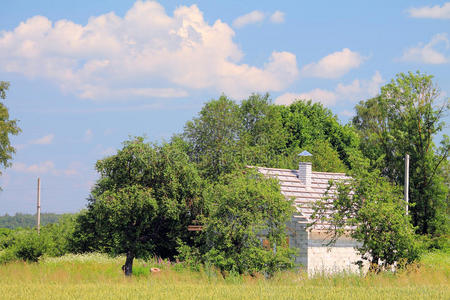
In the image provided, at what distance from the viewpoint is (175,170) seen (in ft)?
89.4

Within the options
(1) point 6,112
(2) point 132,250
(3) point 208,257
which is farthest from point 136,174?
(1) point 6,112

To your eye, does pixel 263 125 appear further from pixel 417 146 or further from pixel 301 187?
pixel 301 187

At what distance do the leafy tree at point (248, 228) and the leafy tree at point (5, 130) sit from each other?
3235cm

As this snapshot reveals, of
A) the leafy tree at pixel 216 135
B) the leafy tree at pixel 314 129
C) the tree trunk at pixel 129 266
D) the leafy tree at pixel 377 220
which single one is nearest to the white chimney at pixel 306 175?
the leafy tree at pixel 377 220

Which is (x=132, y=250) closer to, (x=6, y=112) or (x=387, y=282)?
(x=387, y=282)

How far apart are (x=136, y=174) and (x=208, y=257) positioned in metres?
5.66

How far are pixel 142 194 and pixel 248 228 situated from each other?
5267 mm

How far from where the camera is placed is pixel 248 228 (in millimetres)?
23625

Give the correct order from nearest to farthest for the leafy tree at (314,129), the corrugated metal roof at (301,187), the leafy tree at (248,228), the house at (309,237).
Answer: the leafy tree at (248,228), the house at (309,237), the corrugated metal roof at (301,187), the leafy tree at (314,129)

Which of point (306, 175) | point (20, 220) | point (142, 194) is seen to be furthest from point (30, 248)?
point (20, 220)

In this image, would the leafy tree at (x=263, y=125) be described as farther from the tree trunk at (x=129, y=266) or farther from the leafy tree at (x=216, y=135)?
the tree trunk at (x=129, y=266)

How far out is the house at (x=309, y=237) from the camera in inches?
1123

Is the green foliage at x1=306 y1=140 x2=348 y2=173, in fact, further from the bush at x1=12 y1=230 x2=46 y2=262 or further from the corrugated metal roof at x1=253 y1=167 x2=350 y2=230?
the bush at x1=12 y1=230 x2=46 y2=262

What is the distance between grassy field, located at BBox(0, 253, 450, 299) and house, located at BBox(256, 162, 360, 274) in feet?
17.6
